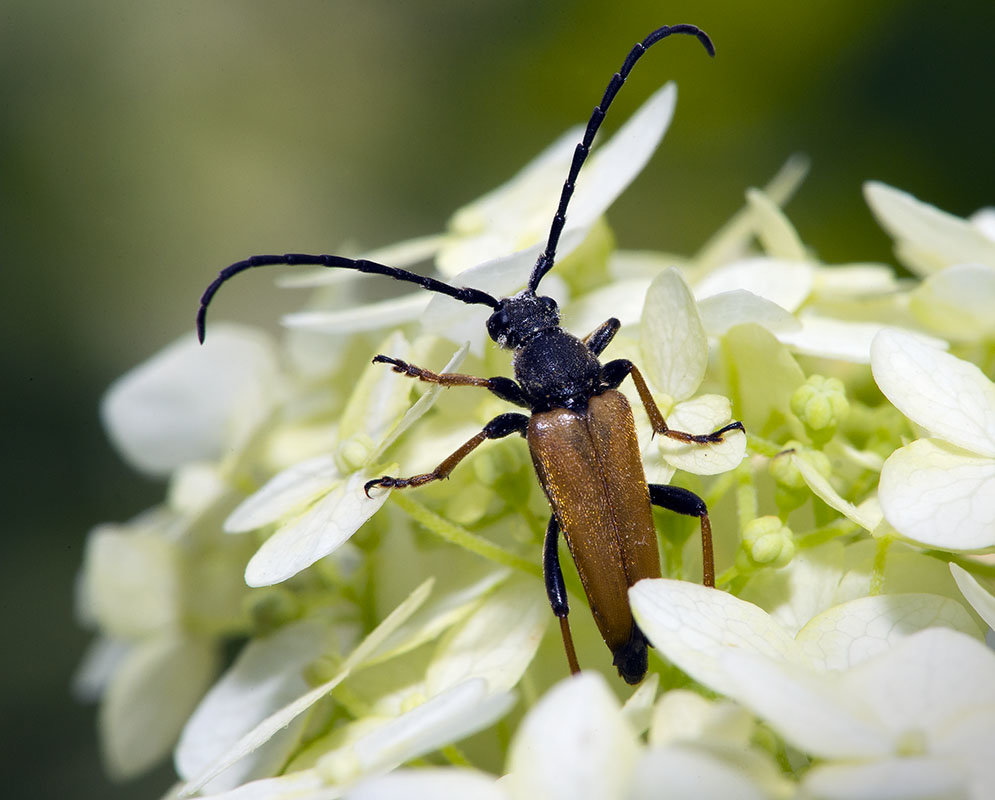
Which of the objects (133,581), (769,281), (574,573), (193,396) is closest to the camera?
(574,573)

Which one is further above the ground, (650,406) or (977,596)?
(650,406)

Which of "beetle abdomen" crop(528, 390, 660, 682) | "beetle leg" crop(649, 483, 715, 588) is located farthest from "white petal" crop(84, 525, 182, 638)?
"beetle leg" crop(649, 483, 715, 588)

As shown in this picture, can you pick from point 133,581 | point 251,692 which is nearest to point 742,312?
point 251,692

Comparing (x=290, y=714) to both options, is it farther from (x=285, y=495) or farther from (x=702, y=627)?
(x=702, y=627)

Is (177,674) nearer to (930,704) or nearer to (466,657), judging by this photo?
(466,657)

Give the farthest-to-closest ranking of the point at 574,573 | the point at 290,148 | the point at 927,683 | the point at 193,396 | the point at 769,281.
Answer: the point at 290,148
the point at 193,396
the point at 769,281
the point at 574,573
the point at 927,683

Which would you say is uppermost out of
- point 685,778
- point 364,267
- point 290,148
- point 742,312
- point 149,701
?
point 290,148

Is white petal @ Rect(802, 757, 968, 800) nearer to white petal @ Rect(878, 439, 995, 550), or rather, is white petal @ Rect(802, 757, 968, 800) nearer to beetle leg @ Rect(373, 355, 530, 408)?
white petal @ Rect(878, 439, 995, 550)
